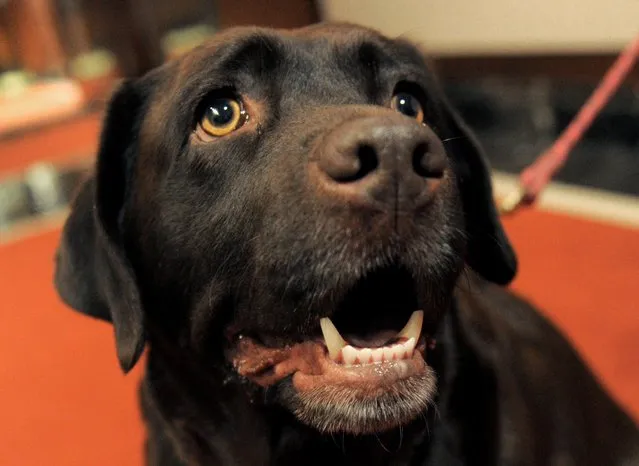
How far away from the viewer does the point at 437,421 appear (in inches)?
48.9

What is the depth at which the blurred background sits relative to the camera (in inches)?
86.7

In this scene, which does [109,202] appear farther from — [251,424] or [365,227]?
[365,227]

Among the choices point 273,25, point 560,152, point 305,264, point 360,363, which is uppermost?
point 305,264

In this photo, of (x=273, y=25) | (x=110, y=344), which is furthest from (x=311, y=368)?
(x=273, y=25)

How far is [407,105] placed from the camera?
1.25m

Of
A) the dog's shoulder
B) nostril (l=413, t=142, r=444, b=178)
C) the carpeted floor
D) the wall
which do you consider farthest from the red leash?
the wall

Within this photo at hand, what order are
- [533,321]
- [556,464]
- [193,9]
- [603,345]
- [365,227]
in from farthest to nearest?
1. [193,9]
2. [603,345]
3. [533,321]
4. [556,464]
5. [365,227]

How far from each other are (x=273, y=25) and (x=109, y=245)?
3906mm

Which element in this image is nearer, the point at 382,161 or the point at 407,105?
the point at 382,161

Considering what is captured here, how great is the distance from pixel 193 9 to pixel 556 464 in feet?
18.6

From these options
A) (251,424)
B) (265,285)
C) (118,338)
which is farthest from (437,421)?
(118,338)

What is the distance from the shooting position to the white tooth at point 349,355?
975 millimetres

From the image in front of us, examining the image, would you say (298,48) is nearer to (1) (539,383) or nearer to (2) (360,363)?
(2) (360,363)

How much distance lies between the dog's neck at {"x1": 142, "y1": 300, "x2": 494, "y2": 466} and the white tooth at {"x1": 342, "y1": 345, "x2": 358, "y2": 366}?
0.19 metres
